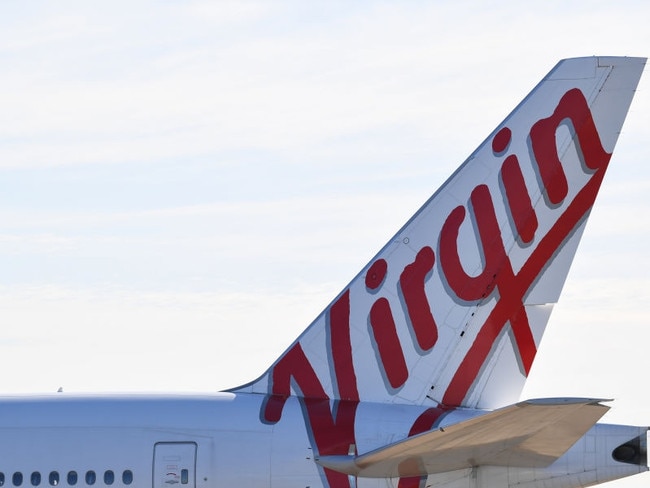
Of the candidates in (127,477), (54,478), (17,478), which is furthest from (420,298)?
(17,478)

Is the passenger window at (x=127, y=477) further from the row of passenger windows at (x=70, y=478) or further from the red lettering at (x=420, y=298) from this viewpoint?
the red lettering at (x=420, y=298)

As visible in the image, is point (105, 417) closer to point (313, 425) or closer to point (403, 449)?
point (313, 425)

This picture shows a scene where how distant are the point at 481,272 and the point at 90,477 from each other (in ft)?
21.1

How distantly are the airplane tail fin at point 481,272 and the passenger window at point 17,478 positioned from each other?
3539mm

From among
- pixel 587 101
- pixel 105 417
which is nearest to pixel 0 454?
pixel 105 417

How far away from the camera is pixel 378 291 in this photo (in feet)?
64.5

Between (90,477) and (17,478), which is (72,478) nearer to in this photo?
(90,477)

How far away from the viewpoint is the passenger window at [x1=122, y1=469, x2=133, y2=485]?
734 inches

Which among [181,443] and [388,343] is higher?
[388,343]

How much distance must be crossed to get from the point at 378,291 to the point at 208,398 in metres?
3.02

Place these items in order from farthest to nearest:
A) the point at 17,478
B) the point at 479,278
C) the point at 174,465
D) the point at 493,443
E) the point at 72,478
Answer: the point at 479,278
the point at 17,478
the point at 72,478
the point at 174,465
the point at 493,443

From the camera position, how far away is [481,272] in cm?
1934

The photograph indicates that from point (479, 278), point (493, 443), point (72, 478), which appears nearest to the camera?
point (493, 443)

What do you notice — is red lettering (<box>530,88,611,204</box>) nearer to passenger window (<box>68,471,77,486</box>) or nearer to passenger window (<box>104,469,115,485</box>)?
passenger window (<box>104,469,115,485</box>)
